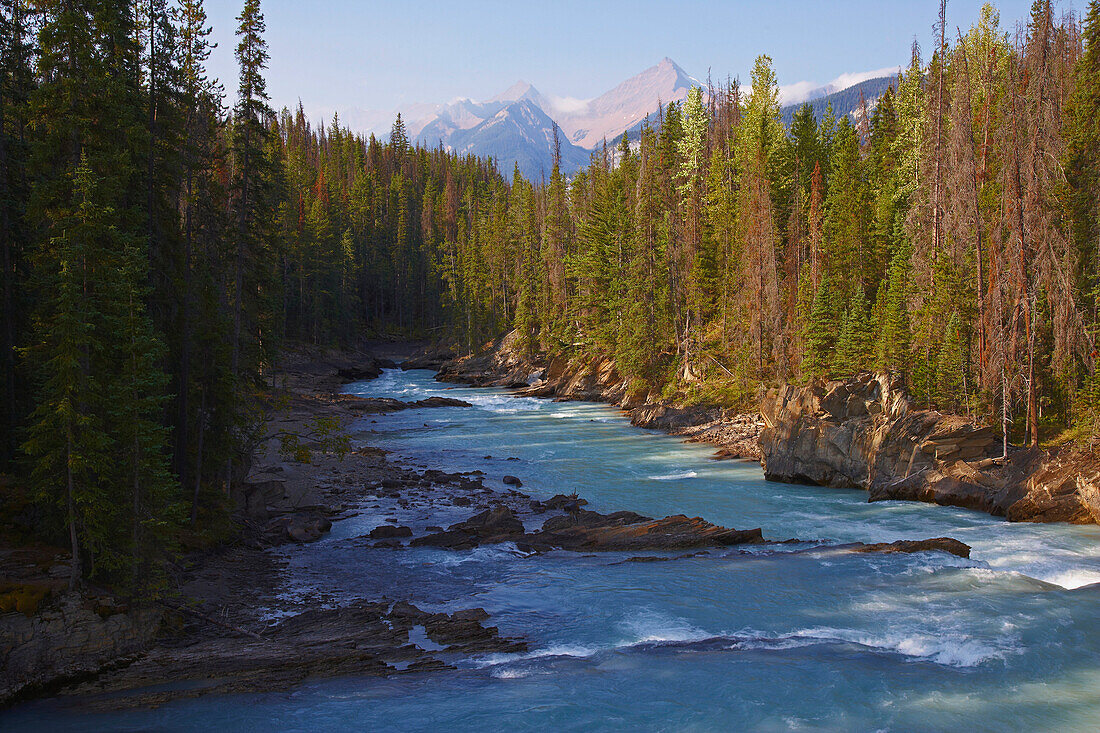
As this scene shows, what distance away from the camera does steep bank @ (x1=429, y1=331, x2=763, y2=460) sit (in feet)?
120

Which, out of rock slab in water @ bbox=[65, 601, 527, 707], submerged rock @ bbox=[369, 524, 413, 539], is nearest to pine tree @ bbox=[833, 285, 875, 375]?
submerged rock @ bbox=[369, 524, 413, 539]

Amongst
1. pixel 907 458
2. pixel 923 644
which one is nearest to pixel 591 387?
pixel 907 458

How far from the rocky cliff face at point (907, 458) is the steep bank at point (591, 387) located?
4.47 meters

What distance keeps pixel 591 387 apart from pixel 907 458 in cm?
3364

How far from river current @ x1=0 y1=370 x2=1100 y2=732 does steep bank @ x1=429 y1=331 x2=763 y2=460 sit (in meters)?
12.6

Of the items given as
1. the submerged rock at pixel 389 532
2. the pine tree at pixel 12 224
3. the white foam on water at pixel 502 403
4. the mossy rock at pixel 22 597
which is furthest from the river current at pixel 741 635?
the white foam on water at pixel 502 403

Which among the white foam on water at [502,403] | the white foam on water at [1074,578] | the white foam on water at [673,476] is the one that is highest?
the white foam on water at [502,403]

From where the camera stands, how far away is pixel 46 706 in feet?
36.0

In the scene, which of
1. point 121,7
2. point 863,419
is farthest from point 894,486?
point 121,7

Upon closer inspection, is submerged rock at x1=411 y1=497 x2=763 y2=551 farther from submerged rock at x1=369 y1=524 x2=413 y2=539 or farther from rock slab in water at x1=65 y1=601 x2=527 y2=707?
rock slab in water at x1=65 y1=601 x2=527 y2=707

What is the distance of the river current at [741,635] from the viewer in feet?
36.1

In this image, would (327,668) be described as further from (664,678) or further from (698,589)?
(698,589)

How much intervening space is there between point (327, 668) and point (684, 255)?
4280 centimetres

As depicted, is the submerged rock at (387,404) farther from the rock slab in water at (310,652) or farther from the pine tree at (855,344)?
the rock slab in water at (310,652)
